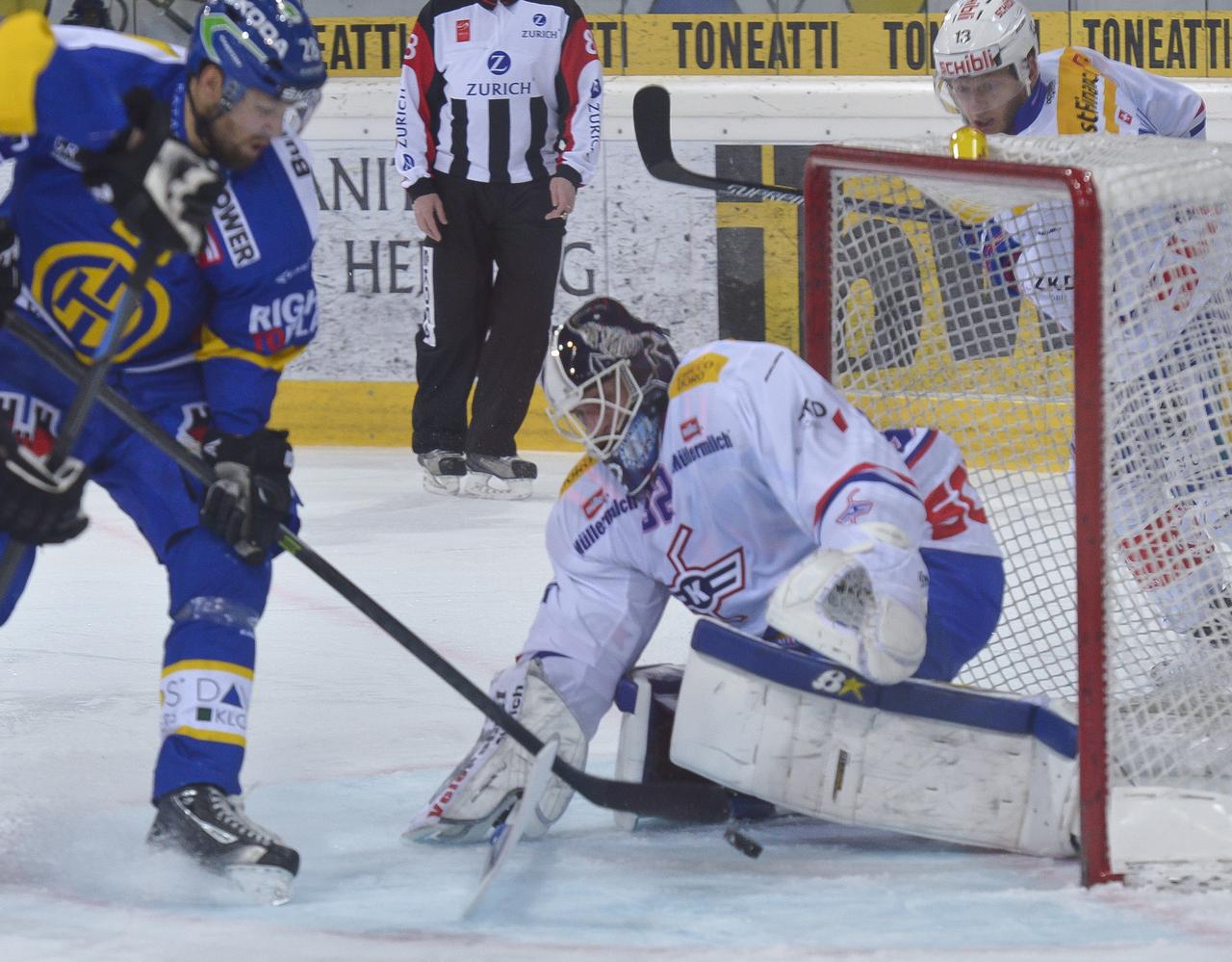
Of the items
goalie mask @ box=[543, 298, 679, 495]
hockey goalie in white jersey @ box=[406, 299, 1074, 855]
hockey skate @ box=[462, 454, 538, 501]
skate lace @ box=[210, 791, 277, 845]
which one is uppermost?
goalie mask @ box=[543, 298, 679, 495]

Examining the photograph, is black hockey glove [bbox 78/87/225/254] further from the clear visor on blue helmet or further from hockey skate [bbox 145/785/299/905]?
hockey skate [bbox 145/785/299/905]

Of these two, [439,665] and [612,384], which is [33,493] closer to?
[439,665]

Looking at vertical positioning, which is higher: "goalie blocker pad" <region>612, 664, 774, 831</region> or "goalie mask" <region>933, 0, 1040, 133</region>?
"goalie mask" <region>933, 0, 1040, 133</region>

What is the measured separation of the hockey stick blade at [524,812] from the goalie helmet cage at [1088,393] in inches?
24.1

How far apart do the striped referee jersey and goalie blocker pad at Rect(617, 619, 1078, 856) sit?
310 centimetres

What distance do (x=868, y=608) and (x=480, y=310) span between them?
10.9 feet

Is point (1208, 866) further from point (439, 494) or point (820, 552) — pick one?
point (439, 494)

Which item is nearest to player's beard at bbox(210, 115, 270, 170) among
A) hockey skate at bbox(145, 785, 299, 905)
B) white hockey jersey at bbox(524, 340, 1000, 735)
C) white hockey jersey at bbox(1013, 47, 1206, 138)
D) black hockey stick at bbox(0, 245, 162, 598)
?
black hockey stick at bbox(0, 245, 162, 598)

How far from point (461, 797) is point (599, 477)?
43 cm

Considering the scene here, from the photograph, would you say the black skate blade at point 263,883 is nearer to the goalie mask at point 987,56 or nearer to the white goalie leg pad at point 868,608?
the white goalie leg pad at point 868,608

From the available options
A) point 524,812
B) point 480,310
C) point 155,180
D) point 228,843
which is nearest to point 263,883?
point 228,843

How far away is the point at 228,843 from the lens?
2.31 meters

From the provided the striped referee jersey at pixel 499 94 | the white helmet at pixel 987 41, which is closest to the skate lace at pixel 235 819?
the white helmet at pixel 987 41

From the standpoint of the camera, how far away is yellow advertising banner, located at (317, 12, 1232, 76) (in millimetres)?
5691
